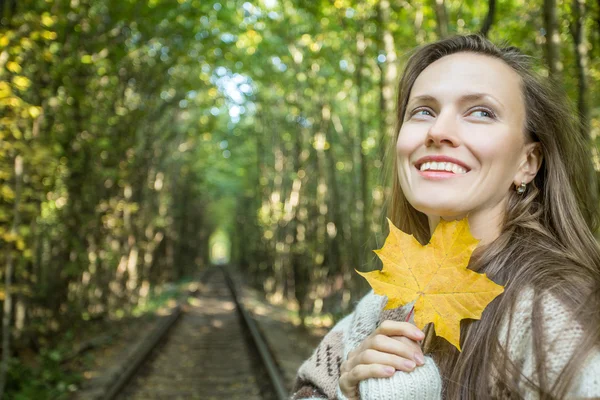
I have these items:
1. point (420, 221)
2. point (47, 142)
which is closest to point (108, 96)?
point (47, 142)

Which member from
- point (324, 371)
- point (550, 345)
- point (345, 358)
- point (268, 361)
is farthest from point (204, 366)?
point (550, 345)

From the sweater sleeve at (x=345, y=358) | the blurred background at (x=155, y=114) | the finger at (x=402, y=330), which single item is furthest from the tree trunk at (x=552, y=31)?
the finger at (x=402, y=330)

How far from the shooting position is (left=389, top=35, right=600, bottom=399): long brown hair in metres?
1.14

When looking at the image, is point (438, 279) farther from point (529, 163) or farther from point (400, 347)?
point (529, 163)

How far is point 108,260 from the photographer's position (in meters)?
12.2

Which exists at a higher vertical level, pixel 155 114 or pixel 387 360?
pixel 155 114

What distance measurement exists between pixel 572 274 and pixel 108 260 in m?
12.2

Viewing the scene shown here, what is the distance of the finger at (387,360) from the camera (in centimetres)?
122

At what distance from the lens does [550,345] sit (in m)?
1.10

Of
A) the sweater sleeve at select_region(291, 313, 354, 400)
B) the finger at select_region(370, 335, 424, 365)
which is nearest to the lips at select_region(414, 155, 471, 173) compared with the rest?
the finger at select_region(370, 335, 424, 365)

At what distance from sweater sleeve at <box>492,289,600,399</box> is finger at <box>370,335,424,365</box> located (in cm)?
18

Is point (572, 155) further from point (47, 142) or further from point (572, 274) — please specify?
point (47, 142)

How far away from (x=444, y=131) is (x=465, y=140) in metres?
0.06

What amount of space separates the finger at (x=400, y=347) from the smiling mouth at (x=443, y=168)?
0.45 m
